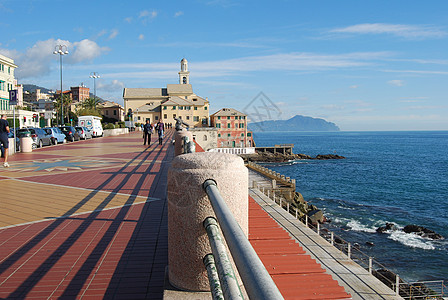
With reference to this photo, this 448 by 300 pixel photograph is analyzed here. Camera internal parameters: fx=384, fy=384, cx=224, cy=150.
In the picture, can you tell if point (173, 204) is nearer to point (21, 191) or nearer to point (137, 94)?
point (21, 191)

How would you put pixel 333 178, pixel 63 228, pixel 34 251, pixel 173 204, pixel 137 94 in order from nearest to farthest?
pixel 173 204
pixel 34 251
pixel 63 228
pixel 333 178
pixel 137 94

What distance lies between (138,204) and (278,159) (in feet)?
291

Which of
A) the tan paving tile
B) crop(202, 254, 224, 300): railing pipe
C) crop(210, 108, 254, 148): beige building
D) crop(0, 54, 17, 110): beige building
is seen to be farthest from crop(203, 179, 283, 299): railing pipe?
crop(210, 108, 254, 148): beige building

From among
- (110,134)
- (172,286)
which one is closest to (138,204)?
(172,286)

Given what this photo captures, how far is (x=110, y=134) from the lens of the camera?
44.0 metres

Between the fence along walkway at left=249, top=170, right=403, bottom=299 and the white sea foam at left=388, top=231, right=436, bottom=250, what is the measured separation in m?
11.7

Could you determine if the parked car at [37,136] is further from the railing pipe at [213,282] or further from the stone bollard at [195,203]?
the railing pipe at [213,282]

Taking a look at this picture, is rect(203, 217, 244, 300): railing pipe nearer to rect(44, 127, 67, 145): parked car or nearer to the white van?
rect(44, 127, 67, 145): parked car

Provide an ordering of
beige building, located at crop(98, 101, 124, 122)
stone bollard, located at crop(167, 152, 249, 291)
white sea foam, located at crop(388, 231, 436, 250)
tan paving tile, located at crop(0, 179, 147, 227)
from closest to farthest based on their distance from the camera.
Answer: stone bollard, located at crop(167, 152, 249, 291) → tan paving tile, located at crop(0, 179, 147, 227) → white sea foam, located at crop(388, 231, 436, 250) → beige building, located at crop(98, 101, 124, 122)

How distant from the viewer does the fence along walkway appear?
45.4 ft

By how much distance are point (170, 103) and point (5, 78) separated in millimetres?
46454

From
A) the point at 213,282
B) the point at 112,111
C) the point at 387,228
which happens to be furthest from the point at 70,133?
the point at 112,111

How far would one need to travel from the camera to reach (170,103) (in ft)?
340

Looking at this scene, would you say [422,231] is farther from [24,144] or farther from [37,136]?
[37,136]
